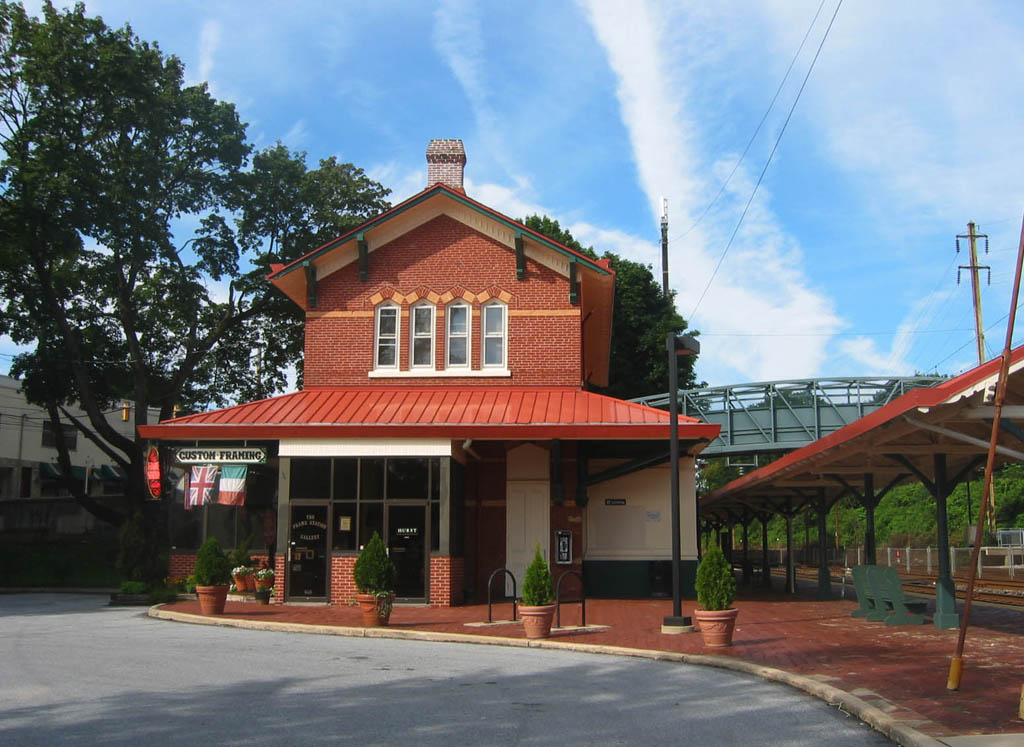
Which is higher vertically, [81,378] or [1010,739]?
[81,378]

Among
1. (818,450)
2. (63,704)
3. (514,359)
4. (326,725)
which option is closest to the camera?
(326,725)

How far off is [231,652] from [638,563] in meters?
11.2

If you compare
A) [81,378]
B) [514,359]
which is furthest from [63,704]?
[81,378]

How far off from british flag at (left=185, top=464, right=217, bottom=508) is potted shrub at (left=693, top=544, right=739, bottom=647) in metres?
12.0

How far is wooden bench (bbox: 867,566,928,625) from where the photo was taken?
15758mm

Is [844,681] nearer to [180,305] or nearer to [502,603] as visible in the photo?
[502,603]

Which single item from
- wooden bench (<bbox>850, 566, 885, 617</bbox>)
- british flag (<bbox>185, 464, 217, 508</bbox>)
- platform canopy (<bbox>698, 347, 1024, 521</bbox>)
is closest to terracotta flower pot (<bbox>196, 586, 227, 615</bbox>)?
british flag (<bbox>185, 464, 217, 508</bbox>)

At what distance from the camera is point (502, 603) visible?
67.7ft

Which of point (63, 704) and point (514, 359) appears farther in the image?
point (514, 359)

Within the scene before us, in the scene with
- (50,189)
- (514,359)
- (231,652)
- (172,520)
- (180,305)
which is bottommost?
(231,652)

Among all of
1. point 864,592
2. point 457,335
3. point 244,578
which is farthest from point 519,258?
point 864,592

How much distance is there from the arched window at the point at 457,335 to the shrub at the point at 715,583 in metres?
10.2

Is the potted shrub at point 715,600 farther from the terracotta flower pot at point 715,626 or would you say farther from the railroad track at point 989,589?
the railroad track at point 989,589

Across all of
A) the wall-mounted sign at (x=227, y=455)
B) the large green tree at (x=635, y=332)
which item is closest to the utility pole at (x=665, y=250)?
the large green tree at (x=635, y=332)
